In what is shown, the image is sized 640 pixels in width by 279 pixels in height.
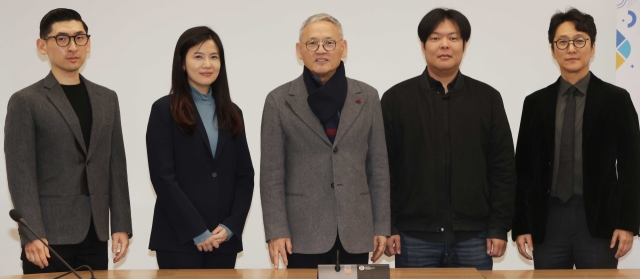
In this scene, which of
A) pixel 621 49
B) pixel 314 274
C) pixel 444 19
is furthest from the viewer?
pixel 621 49

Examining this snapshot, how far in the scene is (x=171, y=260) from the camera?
2.80m

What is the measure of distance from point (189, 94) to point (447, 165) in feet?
3.79

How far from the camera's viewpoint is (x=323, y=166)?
2.82 m

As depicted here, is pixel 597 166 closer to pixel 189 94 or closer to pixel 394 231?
pixel 394 231

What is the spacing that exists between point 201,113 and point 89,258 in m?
0.76

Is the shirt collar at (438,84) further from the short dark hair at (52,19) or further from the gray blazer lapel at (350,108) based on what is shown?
the short dark hair at (52,19)

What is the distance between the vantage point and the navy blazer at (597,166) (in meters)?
2.98

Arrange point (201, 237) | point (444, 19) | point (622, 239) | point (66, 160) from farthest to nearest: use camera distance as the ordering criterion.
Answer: point (444, 19), point (622, 239), point (66, 160), point (201, 237)

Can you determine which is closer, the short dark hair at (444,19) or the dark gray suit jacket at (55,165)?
the dark gray suit jacket at (55,165)

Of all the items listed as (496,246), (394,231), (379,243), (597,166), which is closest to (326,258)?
(379,243)

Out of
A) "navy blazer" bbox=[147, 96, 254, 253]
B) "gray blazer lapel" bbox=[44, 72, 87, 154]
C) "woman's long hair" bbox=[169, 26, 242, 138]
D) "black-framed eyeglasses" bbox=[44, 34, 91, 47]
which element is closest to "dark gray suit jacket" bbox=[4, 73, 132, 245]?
"gray blazer lapel" bbox=[44, 72, 87, 154]

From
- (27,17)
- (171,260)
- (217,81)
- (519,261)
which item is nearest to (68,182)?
(171,260)

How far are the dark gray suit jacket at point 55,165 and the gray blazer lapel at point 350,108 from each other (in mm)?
1012

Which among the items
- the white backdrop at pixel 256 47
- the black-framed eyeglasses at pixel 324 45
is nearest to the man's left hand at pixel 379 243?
the black-framed eyeglasses at pixel 324 45
